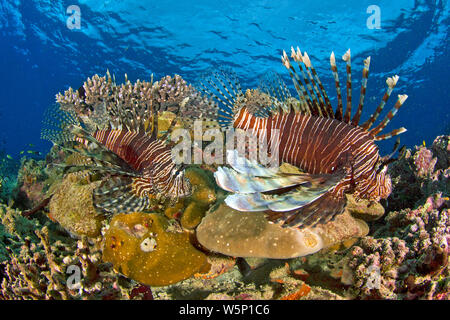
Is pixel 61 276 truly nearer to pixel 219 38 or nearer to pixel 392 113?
pixel 392 113

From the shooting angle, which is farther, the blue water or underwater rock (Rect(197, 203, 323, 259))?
the blue water

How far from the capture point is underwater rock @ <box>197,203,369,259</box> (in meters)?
2.71

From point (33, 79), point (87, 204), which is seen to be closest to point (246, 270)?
point (87, 204)

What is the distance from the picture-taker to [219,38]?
20.2 m

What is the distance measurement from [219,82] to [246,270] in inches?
127

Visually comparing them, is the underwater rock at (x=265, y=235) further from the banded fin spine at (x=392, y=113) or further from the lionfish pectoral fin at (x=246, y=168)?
the banded fin spine at (x=392, y=113)

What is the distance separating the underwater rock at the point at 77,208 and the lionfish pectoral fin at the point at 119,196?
0.48 m

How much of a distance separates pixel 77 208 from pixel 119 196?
3.36 feet

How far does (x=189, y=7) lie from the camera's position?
1734 centimetres

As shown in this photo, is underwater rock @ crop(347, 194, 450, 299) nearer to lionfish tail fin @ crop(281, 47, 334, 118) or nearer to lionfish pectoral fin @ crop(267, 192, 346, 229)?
lionfish pectoral fin @ crop(267, 192, 346, 229)

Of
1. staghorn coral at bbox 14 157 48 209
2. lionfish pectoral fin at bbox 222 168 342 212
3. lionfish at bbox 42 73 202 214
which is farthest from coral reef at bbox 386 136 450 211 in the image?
staghorn coral at bbox 14 157 48 209

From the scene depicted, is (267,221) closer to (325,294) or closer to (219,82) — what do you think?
(325,294)

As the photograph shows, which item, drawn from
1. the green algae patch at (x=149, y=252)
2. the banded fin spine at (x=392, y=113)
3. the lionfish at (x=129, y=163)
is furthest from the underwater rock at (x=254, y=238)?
the banded fin spine at (x=392, y=113)

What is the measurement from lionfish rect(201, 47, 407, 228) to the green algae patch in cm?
123
